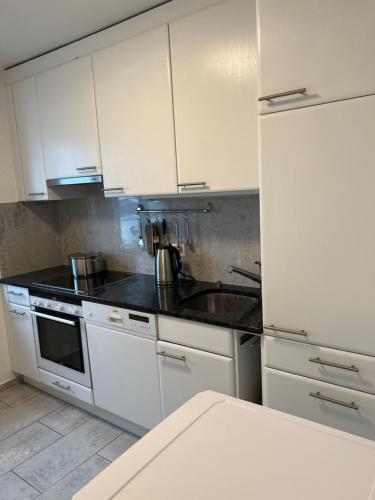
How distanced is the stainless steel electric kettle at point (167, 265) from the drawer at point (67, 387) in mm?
854

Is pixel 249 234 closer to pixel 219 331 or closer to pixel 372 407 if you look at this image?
pixel 219 331

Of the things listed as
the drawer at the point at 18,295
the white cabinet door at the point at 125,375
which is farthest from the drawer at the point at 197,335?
the drawer at the point at 18,295

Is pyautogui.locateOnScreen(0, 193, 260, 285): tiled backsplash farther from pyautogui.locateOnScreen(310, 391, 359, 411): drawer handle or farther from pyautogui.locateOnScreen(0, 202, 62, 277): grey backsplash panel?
pyautogui.locateOnScreen(310, 391, 359, 411): drawer handle

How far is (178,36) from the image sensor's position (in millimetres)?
1843

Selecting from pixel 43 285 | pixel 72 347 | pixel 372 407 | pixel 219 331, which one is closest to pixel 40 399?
pixel 72 347

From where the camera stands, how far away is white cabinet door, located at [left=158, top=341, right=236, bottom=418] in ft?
5.68

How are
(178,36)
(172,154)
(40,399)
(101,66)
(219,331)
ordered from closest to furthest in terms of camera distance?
(219,331) → (178,36) → (172,154) → (101,66) → (40,399)

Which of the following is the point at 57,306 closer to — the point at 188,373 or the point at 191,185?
the point at 188,373

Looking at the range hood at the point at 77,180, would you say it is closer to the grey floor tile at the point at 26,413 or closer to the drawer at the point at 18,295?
the drawer at the point at 18,295

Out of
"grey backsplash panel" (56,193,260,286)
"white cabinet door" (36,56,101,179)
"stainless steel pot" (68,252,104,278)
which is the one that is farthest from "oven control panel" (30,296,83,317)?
"white cabinet door" (36,56,101,179)

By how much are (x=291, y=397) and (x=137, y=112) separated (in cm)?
163

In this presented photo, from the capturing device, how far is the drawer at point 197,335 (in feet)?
5.60

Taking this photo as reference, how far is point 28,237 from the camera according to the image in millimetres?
3020

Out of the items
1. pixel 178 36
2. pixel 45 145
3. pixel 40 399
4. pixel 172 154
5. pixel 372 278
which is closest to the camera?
pixel 372 278
